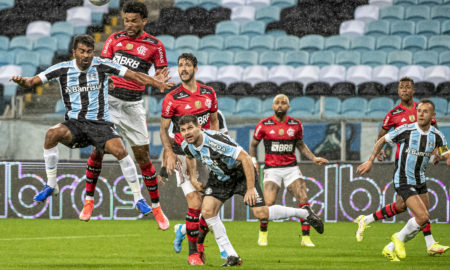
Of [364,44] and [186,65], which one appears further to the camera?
[364,44]

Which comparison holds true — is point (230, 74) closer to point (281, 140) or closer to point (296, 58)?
point (296, 58)

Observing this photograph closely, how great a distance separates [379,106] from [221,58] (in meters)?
6.12

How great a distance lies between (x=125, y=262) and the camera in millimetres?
8945

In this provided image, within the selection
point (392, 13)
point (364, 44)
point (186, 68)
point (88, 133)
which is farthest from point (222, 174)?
point (392, 13)

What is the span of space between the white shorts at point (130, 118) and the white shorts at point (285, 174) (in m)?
2.88

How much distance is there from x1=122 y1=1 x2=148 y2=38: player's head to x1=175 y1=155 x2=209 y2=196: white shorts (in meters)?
1.60

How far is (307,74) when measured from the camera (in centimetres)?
1958

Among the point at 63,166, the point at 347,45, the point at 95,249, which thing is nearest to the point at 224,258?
the point at 95,249

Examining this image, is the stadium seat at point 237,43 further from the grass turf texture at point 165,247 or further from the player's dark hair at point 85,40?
the player's dark hair at point 85,40

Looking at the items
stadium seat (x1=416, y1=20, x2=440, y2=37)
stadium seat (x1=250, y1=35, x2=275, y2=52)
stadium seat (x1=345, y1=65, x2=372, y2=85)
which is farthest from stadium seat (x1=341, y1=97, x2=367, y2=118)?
stadium seat (x1=416, y1=20, x2=440, y2=37)

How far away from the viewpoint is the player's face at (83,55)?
870cm

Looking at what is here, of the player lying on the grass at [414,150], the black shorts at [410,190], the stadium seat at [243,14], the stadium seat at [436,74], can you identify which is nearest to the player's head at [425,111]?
the player lying on the grass at [414,150]

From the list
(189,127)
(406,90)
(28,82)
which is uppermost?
(28,82)

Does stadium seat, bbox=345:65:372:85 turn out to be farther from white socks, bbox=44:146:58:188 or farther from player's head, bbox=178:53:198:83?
white socks, bbox=44:146:58:188
